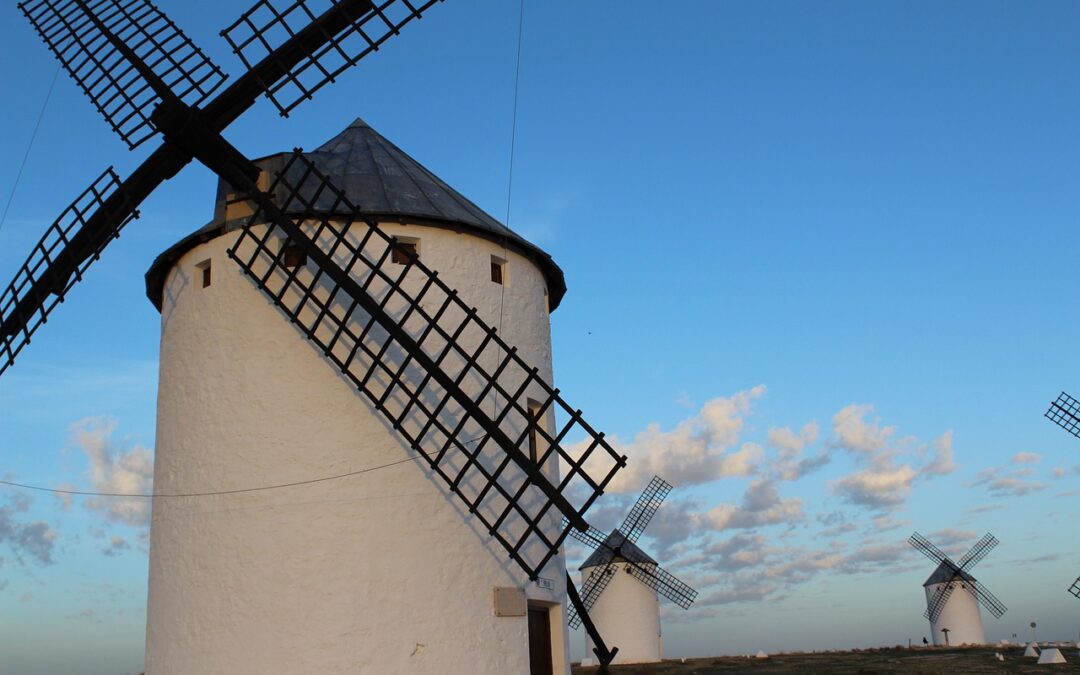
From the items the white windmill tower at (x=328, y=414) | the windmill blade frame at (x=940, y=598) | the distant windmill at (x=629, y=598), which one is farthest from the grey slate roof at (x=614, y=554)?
the white windmill tower at (x=328, y=414)

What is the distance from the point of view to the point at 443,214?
11539mm

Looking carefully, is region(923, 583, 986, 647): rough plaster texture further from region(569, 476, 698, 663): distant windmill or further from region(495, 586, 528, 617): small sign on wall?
region(495, 586, 528, 617): small sign on wall

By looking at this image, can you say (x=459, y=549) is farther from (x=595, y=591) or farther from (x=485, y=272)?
(x=595, y=591)

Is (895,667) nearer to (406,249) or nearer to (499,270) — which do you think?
(499,270)

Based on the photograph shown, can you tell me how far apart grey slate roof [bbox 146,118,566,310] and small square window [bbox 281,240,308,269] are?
0.52 metres

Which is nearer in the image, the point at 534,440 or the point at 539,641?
the point at 539,641

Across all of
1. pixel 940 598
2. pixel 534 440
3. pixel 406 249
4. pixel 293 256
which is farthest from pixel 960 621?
pixel 293 256

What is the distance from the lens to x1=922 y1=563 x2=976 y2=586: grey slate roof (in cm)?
3859

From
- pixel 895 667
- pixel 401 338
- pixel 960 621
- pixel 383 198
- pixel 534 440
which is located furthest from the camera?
pixel 960 621

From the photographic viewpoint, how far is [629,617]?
30359 millimetres

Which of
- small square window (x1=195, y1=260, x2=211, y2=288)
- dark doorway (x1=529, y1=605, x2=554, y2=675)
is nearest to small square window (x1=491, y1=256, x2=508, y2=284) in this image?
small square window (x1=195, y1=260, x2=211, y2=288)

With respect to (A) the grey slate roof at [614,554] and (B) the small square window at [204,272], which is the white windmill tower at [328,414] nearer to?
(B) the small square window at [204,272]

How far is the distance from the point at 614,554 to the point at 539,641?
64.0 feet

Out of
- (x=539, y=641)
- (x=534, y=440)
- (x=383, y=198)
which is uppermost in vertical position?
(x=383, y=198)
